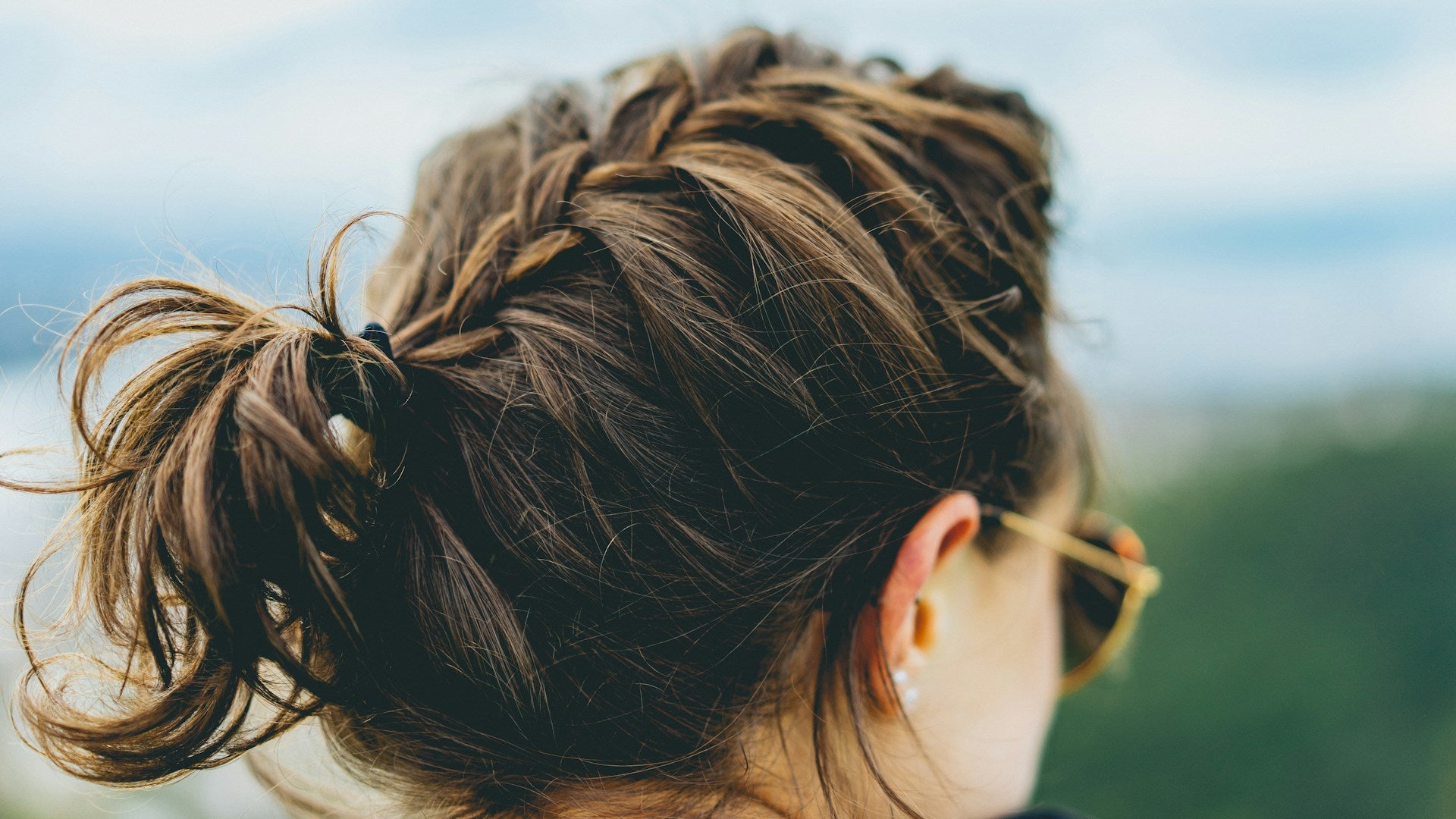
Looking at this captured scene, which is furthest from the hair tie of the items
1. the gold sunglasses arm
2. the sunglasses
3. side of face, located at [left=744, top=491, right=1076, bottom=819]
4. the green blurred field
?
the green blurred field

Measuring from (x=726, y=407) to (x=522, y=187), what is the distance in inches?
16.5

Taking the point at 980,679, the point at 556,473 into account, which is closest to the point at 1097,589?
the point at 980,679

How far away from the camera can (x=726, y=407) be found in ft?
3.21

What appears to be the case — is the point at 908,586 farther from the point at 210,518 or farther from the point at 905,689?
the point at 210,518

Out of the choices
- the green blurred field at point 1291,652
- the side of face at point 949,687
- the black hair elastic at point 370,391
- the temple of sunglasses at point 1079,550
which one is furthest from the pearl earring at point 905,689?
the green blurred field at point 1291,652

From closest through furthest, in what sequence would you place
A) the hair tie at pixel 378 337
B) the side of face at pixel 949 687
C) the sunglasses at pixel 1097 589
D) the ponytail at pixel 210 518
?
the ponytail at pixel 210 518 < the hair tie at pixel 378 337 < the side of face at pixel 949 687 < the sunglasses at pixel 1097 589

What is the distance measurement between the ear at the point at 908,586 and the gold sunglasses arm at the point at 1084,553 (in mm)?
141

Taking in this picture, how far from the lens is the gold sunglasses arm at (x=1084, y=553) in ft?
4.13

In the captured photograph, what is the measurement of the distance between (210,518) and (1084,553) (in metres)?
1.24

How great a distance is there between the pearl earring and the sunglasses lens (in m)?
0.53

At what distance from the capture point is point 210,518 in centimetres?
81

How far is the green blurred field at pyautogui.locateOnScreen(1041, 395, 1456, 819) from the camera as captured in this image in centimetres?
316

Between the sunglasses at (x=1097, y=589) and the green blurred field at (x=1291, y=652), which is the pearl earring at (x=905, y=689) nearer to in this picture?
the sunglasses at (x=1097, y=589)

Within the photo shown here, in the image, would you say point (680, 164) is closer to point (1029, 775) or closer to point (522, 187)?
point (522, 187)
